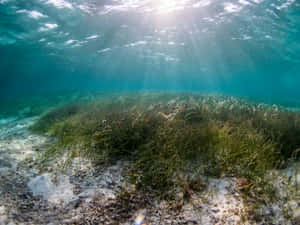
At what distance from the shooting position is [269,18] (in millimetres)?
17828

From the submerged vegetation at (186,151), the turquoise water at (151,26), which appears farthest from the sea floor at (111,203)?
the turquoise water at (151,26)

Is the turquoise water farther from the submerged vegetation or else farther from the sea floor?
the sea floor

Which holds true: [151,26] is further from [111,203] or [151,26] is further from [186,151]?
[111,203]

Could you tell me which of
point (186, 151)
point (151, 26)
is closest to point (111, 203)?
point (186, 151)

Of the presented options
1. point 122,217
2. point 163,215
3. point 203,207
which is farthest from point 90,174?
point 203,207

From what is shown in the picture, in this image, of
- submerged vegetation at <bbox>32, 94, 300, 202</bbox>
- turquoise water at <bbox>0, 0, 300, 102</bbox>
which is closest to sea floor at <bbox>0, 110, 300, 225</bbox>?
submerged vegetation at <bbox>32, 94, 300, 202</bbox>

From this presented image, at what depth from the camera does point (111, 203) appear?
276 centimetres

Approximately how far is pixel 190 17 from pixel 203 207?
19983mm

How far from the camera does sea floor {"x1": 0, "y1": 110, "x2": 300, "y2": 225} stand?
94.3 inches

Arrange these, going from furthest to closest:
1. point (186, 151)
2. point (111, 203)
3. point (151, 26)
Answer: point (151, 26)
point (186, 151)
point (111, 203)

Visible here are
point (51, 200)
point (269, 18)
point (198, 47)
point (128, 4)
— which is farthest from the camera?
point (198, 47)

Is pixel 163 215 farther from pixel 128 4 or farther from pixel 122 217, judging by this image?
pixel 128 4

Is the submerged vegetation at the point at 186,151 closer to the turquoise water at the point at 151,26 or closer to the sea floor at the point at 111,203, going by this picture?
the sea floor at the point at 111,203

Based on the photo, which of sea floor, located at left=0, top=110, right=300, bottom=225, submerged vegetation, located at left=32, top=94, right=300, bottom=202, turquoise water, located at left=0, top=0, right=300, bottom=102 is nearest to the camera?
sea floor, located at left=0, top=110, right=300, bottom=225
